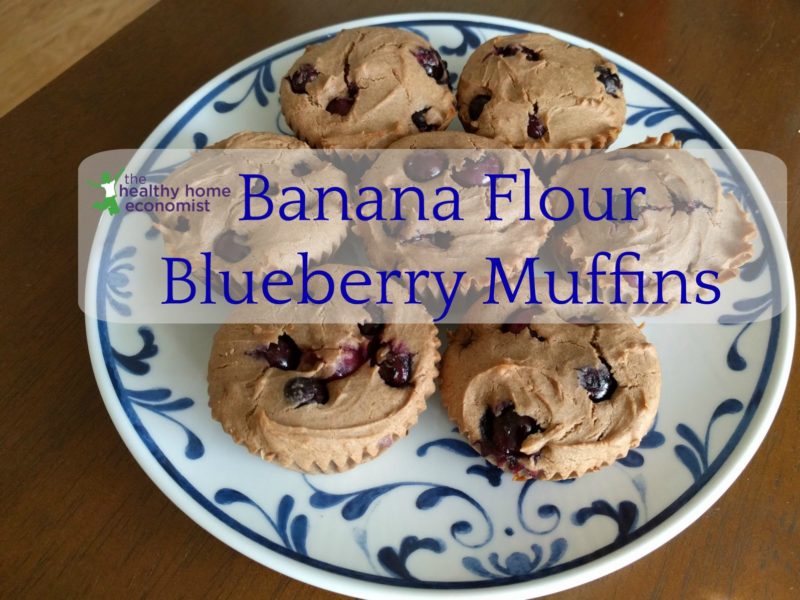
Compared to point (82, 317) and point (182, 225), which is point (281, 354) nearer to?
point (182, 225)

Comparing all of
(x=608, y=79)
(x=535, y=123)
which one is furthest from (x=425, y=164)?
(x=608, y=79)

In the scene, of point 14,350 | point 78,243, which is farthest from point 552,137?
point 14,350

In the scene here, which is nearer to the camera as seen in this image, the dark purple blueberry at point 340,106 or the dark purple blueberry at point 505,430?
the dark purple blueberry at point 505,430

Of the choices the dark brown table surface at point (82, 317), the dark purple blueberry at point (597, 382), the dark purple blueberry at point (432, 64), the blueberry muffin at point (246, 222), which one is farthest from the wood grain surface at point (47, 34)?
the dark purple blueberry at point (597, 382)

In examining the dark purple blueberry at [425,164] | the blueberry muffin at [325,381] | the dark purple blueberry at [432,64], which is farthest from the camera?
the dark purple blueberry at [432,64]

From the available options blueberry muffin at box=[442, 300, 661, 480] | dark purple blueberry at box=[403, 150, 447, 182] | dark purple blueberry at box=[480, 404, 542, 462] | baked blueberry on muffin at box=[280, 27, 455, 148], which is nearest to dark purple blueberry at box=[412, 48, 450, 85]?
baked blueberry on muffin at box=[280, 27, 455, 148]

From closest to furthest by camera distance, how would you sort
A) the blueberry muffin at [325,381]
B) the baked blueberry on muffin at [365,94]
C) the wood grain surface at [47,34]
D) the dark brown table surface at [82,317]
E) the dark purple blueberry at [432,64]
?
the blueberry muffin at [325,381] → the dark brown table surface at [82,317] → the baked blueberry on muffin at [365,94] → the dark purple blueberry at [432,64] → the wood grain surface at [47,34]

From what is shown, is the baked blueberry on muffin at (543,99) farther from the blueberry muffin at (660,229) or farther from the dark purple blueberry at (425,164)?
the dark purple blueberry at (425,164)
